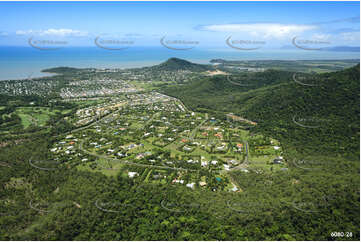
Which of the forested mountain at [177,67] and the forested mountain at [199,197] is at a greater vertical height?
the forested mountain at [177,67]

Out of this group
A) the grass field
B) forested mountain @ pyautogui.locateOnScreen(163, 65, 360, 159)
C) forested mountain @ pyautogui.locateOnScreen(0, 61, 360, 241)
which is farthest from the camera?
the grass field

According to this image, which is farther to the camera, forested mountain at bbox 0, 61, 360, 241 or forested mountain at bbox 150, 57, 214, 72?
forested mountain at bbox 150, 57, 214, 72

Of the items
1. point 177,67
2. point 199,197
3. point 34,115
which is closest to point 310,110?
point 199,197

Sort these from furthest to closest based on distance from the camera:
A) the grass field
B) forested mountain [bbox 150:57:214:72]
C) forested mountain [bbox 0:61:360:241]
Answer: forested mountain [bbox 150:57:214:72] → the grass field → forested mountain [bbox 0:61:360:241]

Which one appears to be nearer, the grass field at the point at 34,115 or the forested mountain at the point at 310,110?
the forested mountain at the point at 310,110

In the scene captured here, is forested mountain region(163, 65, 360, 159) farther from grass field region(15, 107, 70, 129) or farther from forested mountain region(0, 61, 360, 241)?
grass field region(15, 107, 70, 129)

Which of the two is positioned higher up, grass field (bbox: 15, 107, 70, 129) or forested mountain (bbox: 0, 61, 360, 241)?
grass field (bbox: 15, 107, 70, 129)

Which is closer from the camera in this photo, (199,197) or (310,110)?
(199,197)

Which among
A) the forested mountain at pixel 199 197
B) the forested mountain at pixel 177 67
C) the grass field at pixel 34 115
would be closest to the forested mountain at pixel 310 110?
the forested mountain at pixel 199 197

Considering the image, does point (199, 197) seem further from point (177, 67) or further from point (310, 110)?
point (177, 67)

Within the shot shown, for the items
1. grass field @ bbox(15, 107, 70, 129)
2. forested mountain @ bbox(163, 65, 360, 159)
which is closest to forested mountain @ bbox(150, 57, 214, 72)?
forested mountain @ bbox(163, 65, 360, 159)

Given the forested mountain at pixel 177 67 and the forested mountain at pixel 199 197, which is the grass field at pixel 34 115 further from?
the forested mountain at pixel 177 67

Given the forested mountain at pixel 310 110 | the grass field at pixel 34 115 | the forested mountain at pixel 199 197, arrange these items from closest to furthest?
the forested mountain at pixel 199 197, the forested mountain at pixel 310 110, the grass field at pixel 34 115
